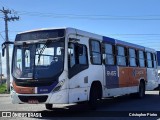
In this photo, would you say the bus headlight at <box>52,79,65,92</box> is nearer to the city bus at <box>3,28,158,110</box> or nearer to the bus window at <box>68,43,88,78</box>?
the city bus at <box>3,28,158,110</box>

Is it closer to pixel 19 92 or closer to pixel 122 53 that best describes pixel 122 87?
pixel 122 53

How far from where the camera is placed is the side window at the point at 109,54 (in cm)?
1677

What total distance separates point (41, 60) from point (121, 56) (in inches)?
259

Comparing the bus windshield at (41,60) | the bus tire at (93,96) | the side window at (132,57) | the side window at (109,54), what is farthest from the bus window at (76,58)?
the side window at (132,57)

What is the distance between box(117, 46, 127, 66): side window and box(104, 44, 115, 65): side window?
2.47ft

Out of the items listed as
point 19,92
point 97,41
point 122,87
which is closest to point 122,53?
point 122,87

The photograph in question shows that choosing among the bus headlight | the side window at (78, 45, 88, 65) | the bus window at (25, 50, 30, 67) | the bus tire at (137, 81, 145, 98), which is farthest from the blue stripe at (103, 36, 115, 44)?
the bus tire at (137, 81, 145, 98)

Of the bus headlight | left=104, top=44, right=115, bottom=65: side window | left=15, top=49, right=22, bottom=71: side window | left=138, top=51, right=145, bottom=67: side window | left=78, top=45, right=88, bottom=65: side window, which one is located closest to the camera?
the bus headlight

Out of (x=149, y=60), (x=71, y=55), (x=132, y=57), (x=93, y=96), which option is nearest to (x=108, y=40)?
(x=93, y=96)

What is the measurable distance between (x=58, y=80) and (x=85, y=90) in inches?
68.4

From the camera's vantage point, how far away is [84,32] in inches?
583

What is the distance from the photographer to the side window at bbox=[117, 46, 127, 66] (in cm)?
1836

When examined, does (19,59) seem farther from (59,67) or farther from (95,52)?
(95,52)

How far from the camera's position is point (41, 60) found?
13.1 metres
